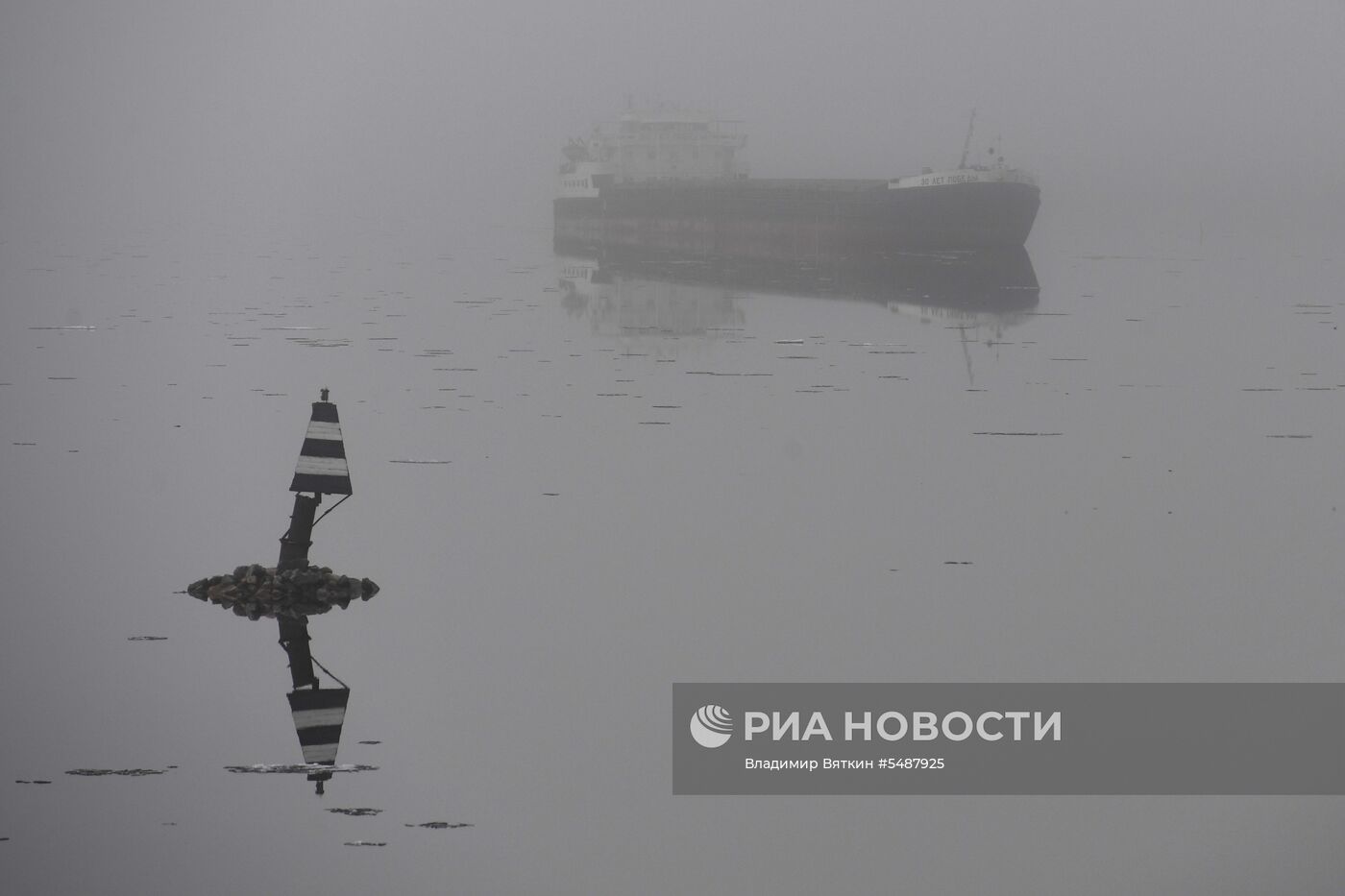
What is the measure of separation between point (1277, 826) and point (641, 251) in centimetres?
7038

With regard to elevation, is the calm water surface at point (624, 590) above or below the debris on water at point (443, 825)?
above

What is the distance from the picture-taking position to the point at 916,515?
1434cm

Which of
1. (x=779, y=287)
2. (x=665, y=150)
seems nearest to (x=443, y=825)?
(x=779, y=287)

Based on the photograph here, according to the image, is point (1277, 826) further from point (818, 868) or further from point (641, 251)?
point (641, 251)

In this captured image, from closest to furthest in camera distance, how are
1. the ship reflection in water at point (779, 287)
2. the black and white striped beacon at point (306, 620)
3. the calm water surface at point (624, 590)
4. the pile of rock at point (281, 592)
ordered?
the calm water surface at point (624, 590) → the black and white striped beacon at point (306, 620) → the pile of rock at point (281, 592) → the ship reflection in water at point (779, 287)

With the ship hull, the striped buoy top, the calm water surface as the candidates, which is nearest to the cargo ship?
the ship hull

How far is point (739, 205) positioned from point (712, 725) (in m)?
67.2

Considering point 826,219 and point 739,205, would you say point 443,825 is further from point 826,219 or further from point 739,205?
point 739,205

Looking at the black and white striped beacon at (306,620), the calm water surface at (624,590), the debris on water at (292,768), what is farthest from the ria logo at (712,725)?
the black and white striped beacon at (306,620)

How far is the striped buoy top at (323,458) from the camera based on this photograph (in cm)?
1105

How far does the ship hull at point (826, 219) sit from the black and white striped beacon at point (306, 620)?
54735 mm

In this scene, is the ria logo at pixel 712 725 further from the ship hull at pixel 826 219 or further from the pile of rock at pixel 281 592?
the ship hull at pixel 826 219

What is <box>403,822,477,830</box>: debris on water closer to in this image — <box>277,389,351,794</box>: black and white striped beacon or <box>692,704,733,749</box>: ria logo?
<box>277,389,351,794</box>: black and white striped beacon

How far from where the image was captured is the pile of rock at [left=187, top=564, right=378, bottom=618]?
11.0 metres
